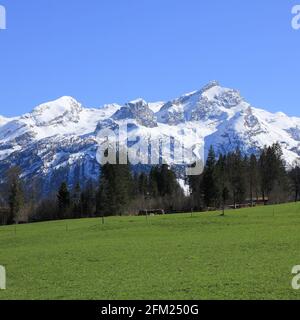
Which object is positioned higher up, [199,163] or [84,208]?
[199,163]

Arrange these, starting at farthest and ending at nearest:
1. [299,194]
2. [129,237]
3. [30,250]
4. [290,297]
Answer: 1. [299,194]
2. [129,237]
3. [30,250]
4. [290,297]

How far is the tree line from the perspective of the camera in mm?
133600

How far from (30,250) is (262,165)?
10422cm

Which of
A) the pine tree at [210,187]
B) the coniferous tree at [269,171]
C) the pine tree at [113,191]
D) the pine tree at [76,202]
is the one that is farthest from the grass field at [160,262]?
the pine tree at [76,202]

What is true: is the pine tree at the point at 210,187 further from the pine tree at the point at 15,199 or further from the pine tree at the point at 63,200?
the pine tree at the point at 15,199

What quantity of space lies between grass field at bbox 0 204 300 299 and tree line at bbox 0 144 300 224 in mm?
59811

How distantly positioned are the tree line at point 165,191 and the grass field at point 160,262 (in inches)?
2355

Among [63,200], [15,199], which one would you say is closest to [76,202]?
[63,200]

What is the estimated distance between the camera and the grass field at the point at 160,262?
28.3 m

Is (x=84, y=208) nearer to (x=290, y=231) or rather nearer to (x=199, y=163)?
(x=199, y=163)

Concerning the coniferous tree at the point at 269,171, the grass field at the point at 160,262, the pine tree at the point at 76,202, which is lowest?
the grass field at the point at 160,262

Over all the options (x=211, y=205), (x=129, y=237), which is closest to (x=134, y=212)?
(x=211, y=205)

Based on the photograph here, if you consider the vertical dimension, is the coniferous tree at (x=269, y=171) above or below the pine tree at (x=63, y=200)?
above

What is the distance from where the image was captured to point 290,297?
2486cm
